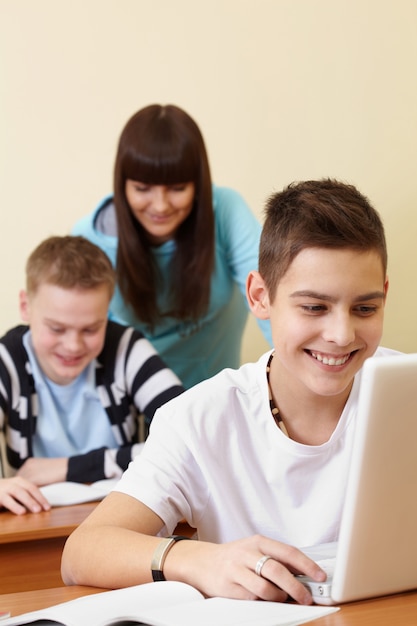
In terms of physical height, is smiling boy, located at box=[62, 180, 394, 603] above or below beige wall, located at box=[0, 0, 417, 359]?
below

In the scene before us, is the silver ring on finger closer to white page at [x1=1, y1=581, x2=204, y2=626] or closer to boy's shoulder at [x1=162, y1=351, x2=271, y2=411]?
white page at [x1=1, y1=581, x2=204, y2=626]

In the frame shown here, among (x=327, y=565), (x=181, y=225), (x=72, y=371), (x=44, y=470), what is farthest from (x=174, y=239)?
(x=327, y=565)

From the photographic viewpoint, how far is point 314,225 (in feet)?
3.58

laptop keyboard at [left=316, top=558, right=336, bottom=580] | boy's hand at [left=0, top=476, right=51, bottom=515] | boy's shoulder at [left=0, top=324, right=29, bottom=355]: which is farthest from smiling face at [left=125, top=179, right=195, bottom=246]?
laptop keyboard at [left=316, top=558, right=336, bottom=580]

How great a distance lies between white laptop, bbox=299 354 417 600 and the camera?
2.32ft

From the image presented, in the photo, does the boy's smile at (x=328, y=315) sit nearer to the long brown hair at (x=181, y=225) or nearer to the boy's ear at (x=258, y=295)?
the boy's ear at (x=258, y=295)

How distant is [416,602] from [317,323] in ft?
1.20

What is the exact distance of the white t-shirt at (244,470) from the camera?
3.62 ft

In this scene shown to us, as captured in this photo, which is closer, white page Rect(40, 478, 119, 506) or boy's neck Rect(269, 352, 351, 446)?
boy's neck Rect(269, 352, 351, 446)

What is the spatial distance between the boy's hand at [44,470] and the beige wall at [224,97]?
0.94 meters

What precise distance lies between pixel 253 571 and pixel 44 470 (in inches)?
42.5

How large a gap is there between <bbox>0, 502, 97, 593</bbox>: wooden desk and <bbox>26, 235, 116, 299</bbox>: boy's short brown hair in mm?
597

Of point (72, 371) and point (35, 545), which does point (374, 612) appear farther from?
point (72, 371)

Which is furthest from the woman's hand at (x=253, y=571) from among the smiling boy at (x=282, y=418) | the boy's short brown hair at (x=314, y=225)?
the boy's short brown hair at (x=314, y=225)
